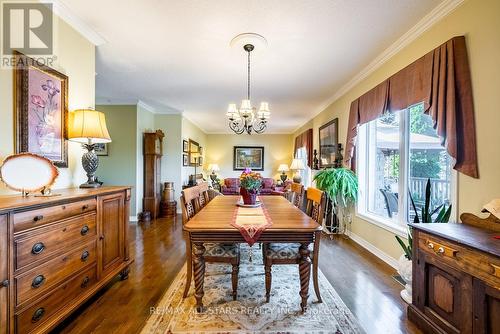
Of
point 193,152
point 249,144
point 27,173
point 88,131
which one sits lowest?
point 27,173

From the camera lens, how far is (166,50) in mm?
2688

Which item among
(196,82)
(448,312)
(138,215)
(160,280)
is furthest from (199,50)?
(138,215)

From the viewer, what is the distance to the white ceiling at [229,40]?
196 cm

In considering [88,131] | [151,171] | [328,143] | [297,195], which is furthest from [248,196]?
[151,171]

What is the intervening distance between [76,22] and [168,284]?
2.64 meters

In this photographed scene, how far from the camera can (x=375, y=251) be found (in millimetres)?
3041

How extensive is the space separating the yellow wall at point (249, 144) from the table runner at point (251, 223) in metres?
6.76

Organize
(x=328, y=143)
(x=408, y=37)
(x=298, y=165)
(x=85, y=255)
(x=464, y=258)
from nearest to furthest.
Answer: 1. (x=464, y=258)
2. (x=85, y=255)
3. (x=408, y=37)
4. (x=328, y=143)
5. (x=298, y=165)

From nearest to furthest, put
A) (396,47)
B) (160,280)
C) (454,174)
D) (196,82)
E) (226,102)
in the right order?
(454,174) < (160,280) < (396,47) < (196,82) < (226,102)

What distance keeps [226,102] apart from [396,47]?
313cm

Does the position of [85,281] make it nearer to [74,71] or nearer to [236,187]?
[74,71]

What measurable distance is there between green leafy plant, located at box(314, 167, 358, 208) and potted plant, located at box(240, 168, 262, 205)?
1665 mm

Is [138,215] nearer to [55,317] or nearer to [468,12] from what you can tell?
[55,317]

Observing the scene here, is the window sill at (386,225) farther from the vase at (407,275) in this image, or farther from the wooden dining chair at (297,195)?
the wooden dining chair at (297,195)
